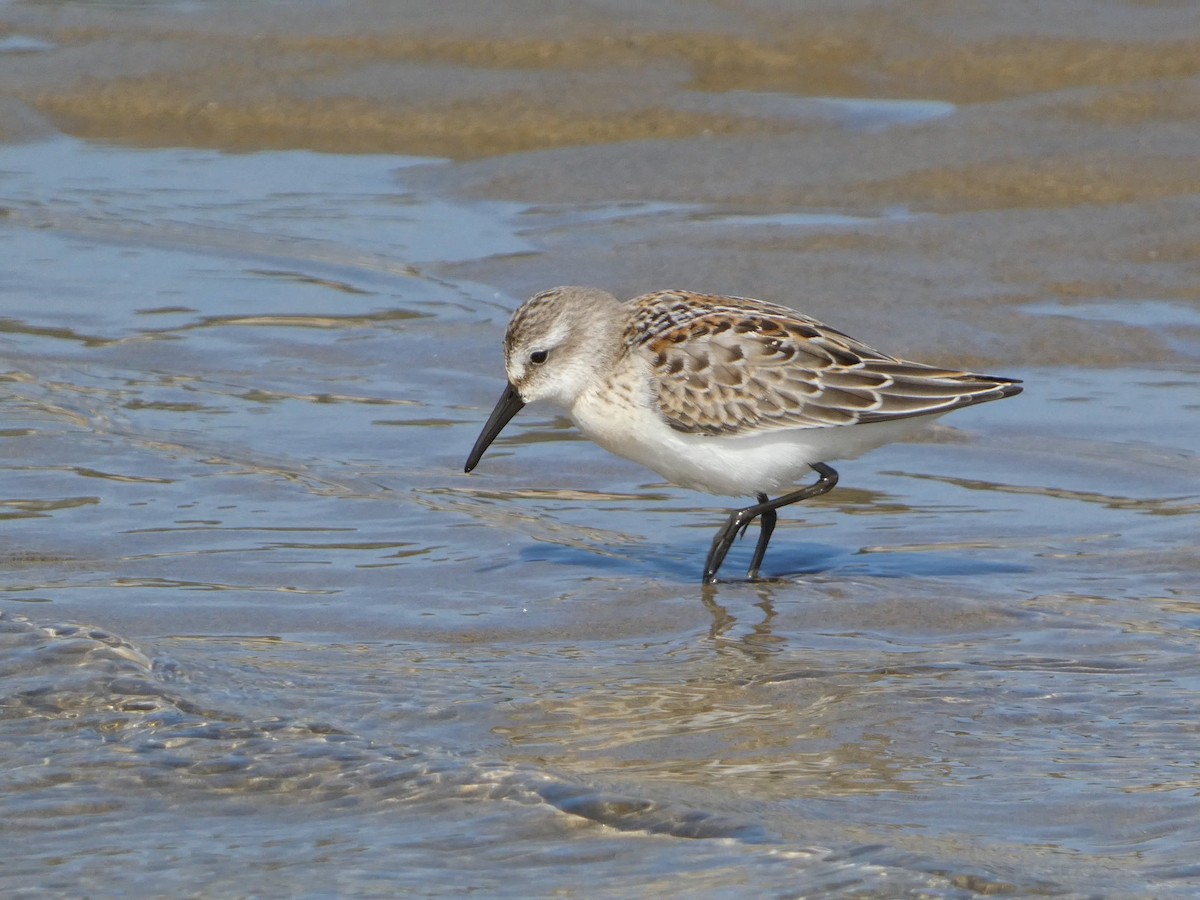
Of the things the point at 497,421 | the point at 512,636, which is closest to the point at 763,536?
the point at 497,421

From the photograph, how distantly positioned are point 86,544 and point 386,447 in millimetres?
1757

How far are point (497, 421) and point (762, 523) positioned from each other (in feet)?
3.88

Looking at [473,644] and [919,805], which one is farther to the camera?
[473,644]

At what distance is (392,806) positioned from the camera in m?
5.62

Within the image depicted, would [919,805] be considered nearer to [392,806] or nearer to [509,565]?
[392,806]

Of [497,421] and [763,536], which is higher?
[497,421]

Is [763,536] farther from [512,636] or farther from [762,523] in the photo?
[512,636]

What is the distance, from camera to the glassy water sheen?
5359mm

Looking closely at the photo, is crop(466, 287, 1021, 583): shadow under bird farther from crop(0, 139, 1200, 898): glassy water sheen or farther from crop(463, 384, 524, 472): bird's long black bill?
crop(0, 139, 1200, 898): glassy water sheen

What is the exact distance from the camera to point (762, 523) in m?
7.93

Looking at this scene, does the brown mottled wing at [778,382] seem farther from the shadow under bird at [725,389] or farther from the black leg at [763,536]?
the black leg at [763,536]

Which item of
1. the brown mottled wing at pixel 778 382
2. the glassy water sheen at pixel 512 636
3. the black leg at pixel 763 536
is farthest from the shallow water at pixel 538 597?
the brown mottled wing at pixel 778 382

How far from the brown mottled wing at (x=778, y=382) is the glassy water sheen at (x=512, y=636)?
663 mm

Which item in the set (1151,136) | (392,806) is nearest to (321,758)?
(392,806)
